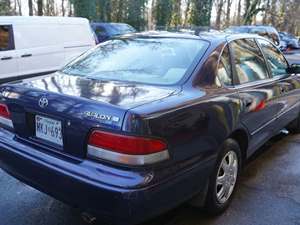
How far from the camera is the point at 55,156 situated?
2.73 metres

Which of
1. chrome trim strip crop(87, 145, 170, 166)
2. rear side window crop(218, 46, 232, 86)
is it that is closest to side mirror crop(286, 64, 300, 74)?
rear side window crop(218, 46, 232, 86)

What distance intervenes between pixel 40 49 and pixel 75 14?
677 inches

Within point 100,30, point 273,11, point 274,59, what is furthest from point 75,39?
point 273,11

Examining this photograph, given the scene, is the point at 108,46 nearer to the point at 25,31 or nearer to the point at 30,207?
the point at 30,207

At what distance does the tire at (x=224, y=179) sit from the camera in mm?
3164

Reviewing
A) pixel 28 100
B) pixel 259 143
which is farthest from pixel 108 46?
pixel 259 143

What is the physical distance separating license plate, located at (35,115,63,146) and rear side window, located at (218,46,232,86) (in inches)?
54.8

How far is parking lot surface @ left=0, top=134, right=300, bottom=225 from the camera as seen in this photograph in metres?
3.26

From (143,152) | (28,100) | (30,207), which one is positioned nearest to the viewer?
(143,152)

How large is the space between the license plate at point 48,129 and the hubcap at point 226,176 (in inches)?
52.6

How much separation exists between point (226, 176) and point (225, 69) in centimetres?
92

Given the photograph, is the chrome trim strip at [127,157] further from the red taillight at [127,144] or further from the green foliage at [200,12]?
the green foliage at [200,12]

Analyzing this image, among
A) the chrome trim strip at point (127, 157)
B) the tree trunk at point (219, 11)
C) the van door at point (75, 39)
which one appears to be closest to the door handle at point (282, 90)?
the chrome trim strip at point (127, 157)

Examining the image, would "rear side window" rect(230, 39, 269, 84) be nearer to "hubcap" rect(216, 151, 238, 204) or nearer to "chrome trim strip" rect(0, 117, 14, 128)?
"hubcap" rect(216, 151, 238, 204)
